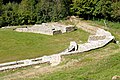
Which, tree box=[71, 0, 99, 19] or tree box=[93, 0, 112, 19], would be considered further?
tree box=[71, 0, 99, 19]

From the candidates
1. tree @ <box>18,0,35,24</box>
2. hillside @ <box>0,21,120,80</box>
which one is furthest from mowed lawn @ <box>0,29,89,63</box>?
hillside @ <box>0,21,120,80</box>

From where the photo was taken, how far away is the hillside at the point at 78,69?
17875 mm

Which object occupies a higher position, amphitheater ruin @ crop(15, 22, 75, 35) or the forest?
the forest

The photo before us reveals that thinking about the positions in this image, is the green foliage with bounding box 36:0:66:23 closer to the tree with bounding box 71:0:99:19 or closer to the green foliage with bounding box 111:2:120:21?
the tree with bounding box 71:0:99:19

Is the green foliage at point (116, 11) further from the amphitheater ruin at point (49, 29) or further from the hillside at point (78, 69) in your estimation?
the hillside at point (78, 69)

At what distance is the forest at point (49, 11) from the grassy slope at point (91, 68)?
21.2 m

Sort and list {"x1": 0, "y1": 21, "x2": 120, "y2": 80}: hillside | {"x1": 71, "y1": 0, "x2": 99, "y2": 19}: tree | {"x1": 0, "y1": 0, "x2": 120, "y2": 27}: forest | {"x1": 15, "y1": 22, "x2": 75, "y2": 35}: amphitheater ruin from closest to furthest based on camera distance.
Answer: {"x1": 0, "y1": 21, "x2": 120, "y2": 80}: hillside, {"x1": 15, "y1": 22, "x2": 75, "y2": 35}: amphitheater ruin, {"x1": 0, "y1": 0, "x2": 120, "y2": 27}: forest, {"x1": 71, "y1": 0, "x2": 99, "y2": 19}: tree

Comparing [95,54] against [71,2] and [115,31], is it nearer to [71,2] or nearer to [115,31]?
[115,31]

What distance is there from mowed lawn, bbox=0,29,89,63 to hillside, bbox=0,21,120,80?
6.86 metres

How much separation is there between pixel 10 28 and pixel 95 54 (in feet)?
74.0

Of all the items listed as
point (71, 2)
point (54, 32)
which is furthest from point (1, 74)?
point (71, 2)

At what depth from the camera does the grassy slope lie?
1730 centimetres

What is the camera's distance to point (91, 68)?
19.9 metres

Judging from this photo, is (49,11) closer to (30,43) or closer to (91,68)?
(30,43)
